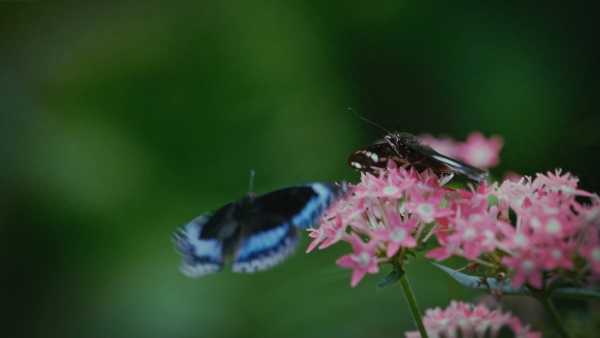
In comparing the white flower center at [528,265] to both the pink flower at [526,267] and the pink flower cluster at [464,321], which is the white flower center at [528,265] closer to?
the pink flower at [526,267]

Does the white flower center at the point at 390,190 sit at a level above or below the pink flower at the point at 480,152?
below

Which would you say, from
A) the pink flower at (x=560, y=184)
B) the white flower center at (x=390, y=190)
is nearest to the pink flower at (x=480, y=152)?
the pink flower at (x=560, y=184)

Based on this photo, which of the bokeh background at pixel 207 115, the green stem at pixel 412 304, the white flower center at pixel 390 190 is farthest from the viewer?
the bokeh background at pixel 207 115

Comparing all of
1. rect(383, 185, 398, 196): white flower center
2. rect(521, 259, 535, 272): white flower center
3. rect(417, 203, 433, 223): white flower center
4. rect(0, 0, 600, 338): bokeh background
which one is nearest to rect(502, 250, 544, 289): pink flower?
rect(521, 259, 535, 272): white flower center

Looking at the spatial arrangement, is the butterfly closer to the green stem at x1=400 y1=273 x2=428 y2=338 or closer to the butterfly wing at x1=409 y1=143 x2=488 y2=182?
the butterfly wing at x1=409 y1=143 x2=488 y2=182

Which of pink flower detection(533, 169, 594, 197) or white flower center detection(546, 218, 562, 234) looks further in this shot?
pink flower detection(533, 169, 594, 197)

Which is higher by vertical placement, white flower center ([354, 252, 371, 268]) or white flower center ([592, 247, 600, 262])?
white flower center ([354, 252, 371, 268])

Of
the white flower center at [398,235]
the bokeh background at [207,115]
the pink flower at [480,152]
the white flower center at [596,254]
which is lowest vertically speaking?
the white flower center at [596,254]

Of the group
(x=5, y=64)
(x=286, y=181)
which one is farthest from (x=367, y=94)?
(x=5, y=64)
